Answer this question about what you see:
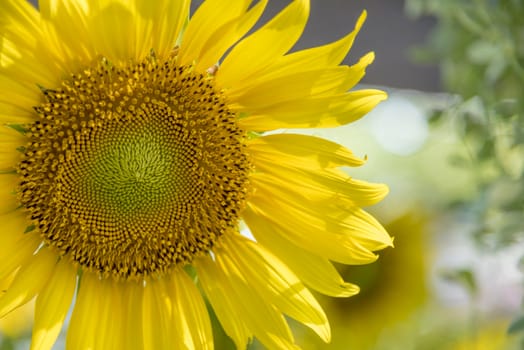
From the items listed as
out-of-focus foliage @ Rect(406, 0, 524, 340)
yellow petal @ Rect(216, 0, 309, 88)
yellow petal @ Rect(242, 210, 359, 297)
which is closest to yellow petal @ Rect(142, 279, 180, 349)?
yellow petal @ Rect(242, 210, 359, 297)

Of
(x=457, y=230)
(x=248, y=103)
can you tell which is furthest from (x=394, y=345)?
(x=248, y=103)

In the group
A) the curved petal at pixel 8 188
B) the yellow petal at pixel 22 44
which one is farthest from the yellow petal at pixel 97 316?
the yellow petal at pixel 22 44

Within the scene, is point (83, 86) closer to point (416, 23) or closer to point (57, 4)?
point (57, 4)

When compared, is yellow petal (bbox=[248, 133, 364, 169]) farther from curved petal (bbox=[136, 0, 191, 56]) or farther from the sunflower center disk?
curved petal (bbox=[136, 0, 191, 56])

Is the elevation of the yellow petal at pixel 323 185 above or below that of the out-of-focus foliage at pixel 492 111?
below

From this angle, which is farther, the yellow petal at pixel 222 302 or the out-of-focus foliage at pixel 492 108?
the out-of-focus foliage at pixel 492 108

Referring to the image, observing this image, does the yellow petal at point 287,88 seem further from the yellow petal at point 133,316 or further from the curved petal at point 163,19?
the yellow petal at point 133,316
